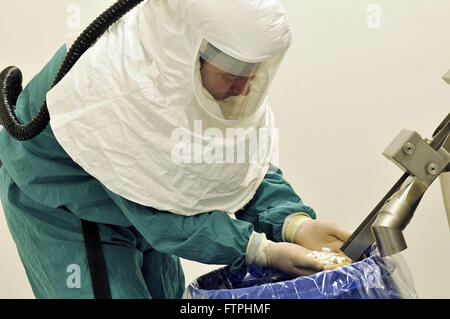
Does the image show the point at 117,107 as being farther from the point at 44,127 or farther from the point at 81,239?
the point at 81,239

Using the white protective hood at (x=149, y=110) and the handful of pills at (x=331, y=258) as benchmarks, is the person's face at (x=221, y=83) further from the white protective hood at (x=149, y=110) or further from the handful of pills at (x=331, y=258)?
the handful of pills at (x=331, y=258)

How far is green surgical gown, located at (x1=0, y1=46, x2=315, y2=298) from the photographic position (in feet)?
3.83

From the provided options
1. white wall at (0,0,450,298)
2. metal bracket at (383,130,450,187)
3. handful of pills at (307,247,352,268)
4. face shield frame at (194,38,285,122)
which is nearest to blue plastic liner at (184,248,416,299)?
handful of pills at (307,247,352,268)

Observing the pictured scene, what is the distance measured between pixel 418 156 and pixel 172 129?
1.27ft

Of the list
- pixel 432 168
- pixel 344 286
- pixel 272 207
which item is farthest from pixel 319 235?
pixel 432 168

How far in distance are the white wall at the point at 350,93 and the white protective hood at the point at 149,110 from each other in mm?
1002

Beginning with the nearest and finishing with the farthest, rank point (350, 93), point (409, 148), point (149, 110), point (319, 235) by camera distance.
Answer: point (409, 148)
point (149, 110)
point (319, 235)
point (350, 93)

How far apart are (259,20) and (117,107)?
26cm

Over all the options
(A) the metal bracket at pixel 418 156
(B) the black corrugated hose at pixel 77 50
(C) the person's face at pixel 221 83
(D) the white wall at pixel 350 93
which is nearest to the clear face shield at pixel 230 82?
(C) the person's face at pixel 221 83

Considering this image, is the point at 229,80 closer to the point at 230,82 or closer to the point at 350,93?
the point at 230,82

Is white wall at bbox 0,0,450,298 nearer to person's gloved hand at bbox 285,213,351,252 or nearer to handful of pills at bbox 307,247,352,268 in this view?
person's gloved hand at bbox 285,213,351,252

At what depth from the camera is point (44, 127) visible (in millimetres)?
1130

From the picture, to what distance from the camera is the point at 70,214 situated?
1.22 meters

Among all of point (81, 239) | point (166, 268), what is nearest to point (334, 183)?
point (166, 268)
